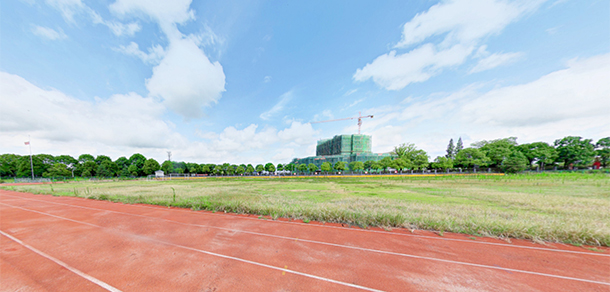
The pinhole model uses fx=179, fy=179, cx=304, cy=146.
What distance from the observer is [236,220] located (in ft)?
26.7

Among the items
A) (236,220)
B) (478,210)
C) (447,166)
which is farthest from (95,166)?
(447,166)

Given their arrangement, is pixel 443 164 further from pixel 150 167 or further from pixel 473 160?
pixel 150 167

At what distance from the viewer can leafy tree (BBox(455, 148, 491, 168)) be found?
173ft

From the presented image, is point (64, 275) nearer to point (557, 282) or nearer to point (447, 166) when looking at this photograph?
point (557, 282)

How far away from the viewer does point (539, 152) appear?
2173 inches

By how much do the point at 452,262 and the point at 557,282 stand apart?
5.88 feet

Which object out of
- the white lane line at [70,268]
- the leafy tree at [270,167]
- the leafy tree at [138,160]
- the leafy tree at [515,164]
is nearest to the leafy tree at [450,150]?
the leafy tree at [515,164]

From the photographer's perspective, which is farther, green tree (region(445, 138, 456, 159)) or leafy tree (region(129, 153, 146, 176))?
green tree (region(445, 138, 456, 159))

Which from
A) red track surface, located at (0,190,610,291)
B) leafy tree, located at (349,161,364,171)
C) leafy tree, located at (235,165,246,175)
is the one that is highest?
red track surface, located at (0,190,610,291)

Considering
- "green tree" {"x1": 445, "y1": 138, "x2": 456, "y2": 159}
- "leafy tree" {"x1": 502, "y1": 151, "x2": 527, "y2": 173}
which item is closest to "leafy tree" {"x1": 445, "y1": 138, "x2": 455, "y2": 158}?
"green tree" {"x1": 445, "y1": 138, "x2": 456, "y2": 159}

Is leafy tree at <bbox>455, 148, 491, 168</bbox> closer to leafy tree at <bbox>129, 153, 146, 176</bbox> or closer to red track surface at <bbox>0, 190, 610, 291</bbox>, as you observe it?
red track surface at <bbox>0, 190, 610, 291</bbox>

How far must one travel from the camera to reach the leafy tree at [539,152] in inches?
2175

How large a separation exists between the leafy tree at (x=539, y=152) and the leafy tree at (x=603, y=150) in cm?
1043

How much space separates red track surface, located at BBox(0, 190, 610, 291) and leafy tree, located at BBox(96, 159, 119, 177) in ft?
239
